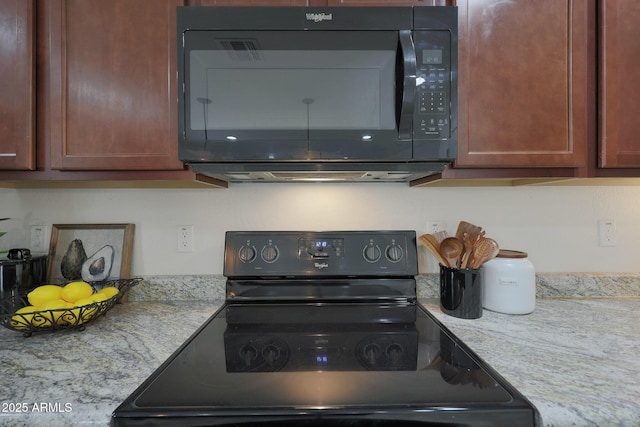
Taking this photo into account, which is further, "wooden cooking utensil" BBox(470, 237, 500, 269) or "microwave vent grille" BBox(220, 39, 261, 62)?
"wooden cooking utensil" BBox(470, 237, 500, 269)

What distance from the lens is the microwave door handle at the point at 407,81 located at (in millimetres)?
845

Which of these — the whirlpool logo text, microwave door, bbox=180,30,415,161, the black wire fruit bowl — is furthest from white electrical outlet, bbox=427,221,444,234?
the black wire fruit bowl

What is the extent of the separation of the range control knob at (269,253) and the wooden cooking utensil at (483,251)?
2.16ft

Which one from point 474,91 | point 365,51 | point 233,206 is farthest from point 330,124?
point 233,206

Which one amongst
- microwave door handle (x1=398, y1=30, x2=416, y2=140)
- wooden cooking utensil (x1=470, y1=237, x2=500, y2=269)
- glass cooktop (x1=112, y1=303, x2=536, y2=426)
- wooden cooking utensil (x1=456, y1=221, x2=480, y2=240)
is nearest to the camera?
glass cooktop (x1=112, y1=303, x2=536, y2=426)

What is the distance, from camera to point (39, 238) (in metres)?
1.26

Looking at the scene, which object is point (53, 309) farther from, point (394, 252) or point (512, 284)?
point (512, 284)

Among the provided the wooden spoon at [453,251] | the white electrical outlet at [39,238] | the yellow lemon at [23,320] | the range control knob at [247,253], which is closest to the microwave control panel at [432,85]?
the wooden spoon at [453,251]

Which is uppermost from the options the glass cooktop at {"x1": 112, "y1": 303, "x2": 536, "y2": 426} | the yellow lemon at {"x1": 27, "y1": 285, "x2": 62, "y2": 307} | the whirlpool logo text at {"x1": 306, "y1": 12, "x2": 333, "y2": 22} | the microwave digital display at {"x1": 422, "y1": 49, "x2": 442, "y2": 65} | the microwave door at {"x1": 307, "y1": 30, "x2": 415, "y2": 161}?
the whirlpool logo text at {"x1": 306, "y1": 12, "x2": 333, "y2": 22}

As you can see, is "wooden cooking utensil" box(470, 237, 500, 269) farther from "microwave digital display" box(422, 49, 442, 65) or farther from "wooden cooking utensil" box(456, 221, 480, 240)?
"microwave digital display" box(422, 49, 442, 65)

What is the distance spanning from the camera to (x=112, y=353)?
2.58 feet

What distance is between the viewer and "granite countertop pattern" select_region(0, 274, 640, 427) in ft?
1.90

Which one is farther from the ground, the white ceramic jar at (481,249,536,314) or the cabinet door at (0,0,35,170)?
the cabinet door at (0,0,35,170)

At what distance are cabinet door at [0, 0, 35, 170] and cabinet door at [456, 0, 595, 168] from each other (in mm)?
1237
